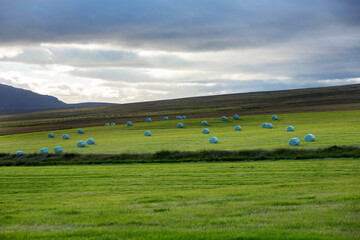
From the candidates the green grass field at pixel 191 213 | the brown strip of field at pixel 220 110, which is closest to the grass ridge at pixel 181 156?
the green grass field at pixel 191 213

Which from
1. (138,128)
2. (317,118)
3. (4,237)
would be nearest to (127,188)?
(4,237)

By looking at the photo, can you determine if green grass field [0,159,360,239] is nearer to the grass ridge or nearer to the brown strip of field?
the grass ridge

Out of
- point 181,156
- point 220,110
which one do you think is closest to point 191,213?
point 181,156

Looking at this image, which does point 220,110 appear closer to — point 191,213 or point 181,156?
point 181,156

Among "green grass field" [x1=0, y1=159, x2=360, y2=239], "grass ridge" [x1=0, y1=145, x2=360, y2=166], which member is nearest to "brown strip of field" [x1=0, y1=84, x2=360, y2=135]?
"grass ridge" [x1=0, y1=145, x2=360, y2=166]

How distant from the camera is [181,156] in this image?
98.2ft

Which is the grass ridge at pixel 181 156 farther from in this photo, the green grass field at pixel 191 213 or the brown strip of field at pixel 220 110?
the brown strip of field at pixel 220 110

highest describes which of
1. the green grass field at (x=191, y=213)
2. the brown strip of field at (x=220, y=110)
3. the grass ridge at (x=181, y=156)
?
the brown strip of field at (x=220, y=110)

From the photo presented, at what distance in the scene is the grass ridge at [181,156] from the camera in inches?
1055

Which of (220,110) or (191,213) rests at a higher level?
(220,110)

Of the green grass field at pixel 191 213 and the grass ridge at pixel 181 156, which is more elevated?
the green grass field at pixel 191 213

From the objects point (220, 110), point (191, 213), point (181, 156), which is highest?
point (220, 110)

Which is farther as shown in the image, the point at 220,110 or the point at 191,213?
the point at 220,110

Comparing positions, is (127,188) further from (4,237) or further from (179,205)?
(4,237)
